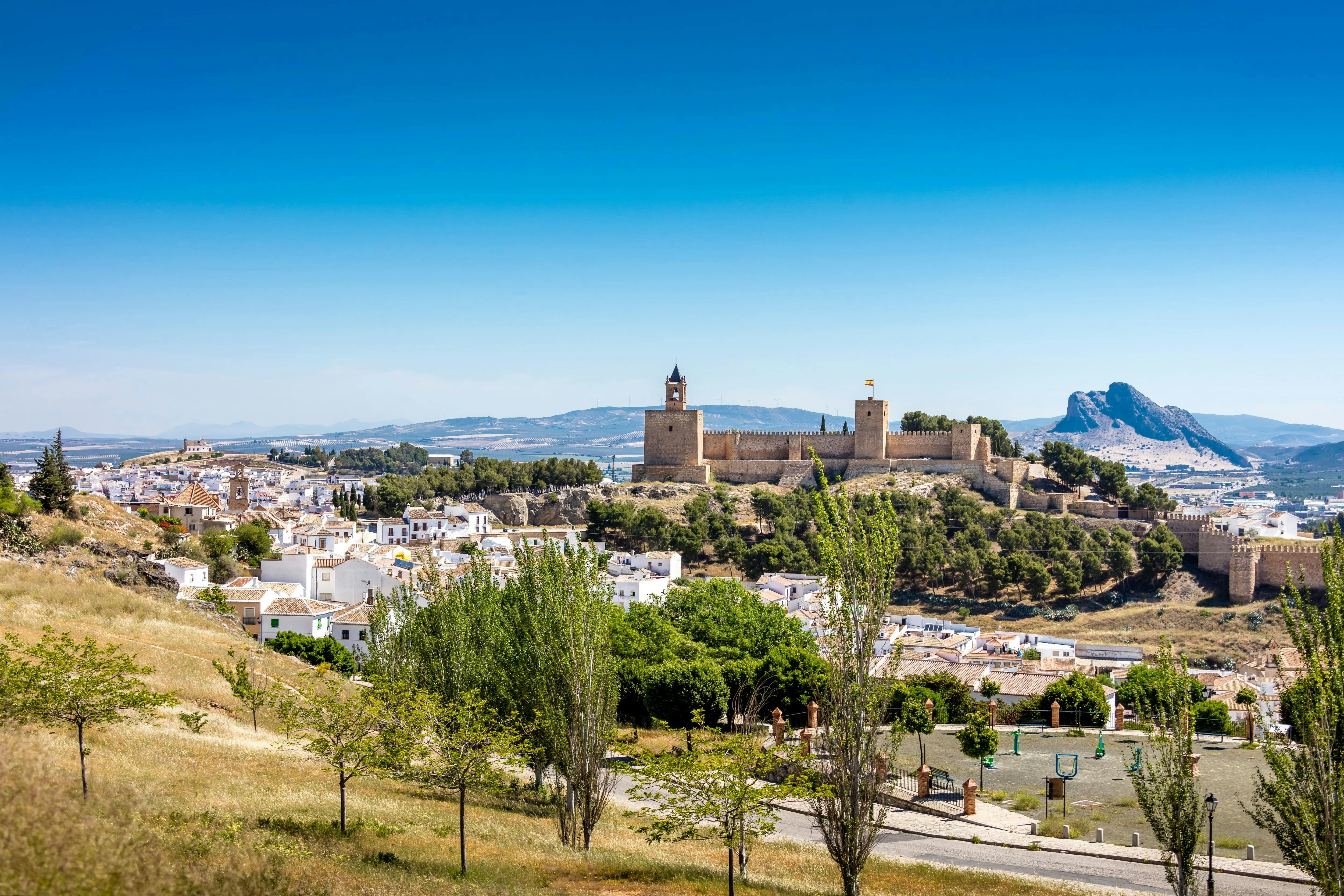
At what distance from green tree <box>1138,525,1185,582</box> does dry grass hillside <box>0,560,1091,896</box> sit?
4031cm

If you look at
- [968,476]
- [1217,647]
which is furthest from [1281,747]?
[968,476]

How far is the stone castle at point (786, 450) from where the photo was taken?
61.2 metres

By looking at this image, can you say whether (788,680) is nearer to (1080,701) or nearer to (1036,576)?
(1080,701)

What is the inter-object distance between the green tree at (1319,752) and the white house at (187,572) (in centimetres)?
3301

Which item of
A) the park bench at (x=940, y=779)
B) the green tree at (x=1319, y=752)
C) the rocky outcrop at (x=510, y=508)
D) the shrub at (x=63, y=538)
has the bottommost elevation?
the park bench at (x=940, y=779)

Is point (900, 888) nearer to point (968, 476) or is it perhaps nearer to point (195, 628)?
point (195, 628)

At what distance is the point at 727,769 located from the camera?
1133cm

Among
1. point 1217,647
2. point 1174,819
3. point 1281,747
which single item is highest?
point 1281,747

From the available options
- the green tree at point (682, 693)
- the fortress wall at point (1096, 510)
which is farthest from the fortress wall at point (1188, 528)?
the green tree at point (682, 693)

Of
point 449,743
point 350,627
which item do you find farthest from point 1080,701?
point 350,627

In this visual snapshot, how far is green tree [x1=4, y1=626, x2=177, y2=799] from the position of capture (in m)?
10.1

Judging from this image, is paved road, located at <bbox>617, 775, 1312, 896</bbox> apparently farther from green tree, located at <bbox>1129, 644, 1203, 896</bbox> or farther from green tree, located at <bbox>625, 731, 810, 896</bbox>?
green tree, located at <bbox>625, 731, 810, 896</bbox>

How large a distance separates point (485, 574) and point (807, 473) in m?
47.4

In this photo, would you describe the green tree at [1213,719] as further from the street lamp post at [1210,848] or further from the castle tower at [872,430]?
the castle tower at [872,430]
